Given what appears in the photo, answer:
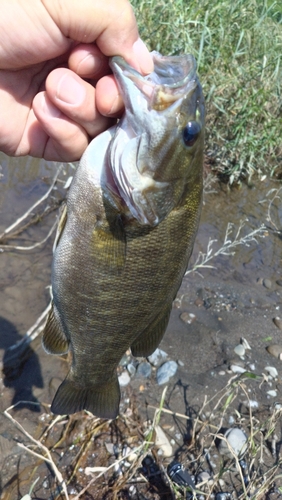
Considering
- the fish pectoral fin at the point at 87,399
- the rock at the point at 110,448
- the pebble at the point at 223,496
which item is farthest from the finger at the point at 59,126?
the pebble at the point at 223,496

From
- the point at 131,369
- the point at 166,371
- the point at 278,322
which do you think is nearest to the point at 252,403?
the point at 166,371

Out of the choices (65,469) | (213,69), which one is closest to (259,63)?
(213,69)

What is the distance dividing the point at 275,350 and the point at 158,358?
3.75 ft

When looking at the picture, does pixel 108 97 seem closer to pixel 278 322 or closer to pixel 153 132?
pixel 153 132

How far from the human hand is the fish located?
3.2 inches

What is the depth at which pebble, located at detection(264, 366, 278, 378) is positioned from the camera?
356cm

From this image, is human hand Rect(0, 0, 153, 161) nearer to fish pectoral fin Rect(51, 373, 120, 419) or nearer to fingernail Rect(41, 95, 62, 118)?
fingernail Rect(41, 95, 62, 118)

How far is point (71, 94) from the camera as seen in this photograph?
1.58 m

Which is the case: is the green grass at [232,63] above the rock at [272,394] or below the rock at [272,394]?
above

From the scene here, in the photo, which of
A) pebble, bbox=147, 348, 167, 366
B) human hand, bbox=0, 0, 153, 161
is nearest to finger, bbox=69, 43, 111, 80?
human hand, bbox=0, 0, 153, 161

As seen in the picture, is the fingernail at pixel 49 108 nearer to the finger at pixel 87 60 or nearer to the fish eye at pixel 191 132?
the finger at pixel 87 60

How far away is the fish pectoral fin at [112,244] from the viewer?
1573 mm

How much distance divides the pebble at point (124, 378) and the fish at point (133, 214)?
4.93ft

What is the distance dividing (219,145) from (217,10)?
1.64 meters
